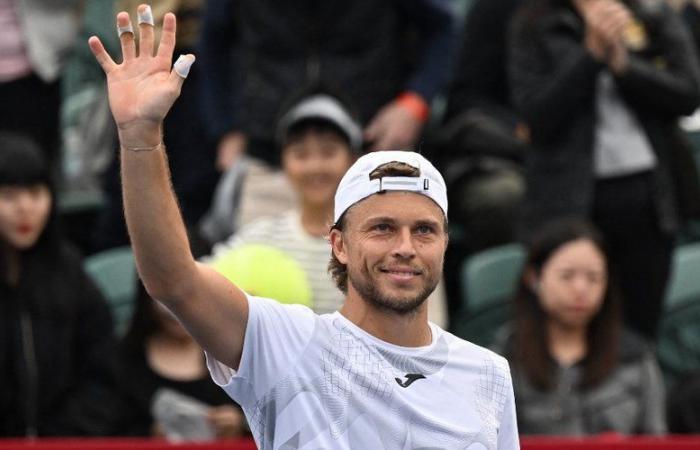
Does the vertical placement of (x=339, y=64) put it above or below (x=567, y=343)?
above

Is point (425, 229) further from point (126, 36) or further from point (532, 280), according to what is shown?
point (532, 280)

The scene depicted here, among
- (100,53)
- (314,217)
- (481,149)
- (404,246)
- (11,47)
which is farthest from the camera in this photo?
(481,149)

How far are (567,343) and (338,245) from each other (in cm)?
307

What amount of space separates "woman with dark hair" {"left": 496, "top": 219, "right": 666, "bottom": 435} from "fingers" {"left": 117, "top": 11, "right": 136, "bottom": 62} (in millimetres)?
3396

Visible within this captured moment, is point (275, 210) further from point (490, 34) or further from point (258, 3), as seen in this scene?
point (490, 34)

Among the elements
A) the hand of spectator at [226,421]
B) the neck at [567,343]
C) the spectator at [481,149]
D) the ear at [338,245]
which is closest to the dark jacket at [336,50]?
the spectator at [481,149]

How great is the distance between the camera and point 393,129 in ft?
24.3

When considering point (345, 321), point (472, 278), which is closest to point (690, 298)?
point (472, 278)

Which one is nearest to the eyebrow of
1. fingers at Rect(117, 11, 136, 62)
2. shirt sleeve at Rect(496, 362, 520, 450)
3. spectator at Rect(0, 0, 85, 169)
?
shirt sleeve at Rect(496, 362, 520, 450)

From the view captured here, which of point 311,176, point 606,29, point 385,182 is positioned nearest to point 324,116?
point 311,176

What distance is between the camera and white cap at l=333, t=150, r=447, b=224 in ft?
12.9

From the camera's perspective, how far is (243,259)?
6.22 metres

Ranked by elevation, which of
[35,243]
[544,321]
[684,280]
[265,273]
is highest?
[35,243]

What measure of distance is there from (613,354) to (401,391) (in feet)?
10.3
